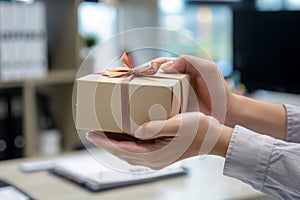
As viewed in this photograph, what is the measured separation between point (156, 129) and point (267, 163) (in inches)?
8.8

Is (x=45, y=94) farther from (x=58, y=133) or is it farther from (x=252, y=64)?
(x=252, y=64)

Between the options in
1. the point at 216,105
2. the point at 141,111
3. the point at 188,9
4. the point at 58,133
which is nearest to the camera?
the point at 141,111

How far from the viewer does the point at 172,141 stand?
87cm

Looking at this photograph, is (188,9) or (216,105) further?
(188,9)

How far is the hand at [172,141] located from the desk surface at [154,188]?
8.8 inches

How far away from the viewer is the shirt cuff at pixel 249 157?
2.94ft

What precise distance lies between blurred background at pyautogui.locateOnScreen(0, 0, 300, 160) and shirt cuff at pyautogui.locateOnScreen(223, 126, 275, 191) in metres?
0.96

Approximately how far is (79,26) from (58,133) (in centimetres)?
60

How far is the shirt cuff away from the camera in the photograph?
2.94ft

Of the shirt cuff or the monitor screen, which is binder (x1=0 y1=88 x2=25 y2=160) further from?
the shirt cuff

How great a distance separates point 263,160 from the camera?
0.90 meters

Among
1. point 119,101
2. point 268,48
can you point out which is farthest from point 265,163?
point 268,48

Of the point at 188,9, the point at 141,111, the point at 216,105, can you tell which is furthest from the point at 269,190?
the point at 188,9

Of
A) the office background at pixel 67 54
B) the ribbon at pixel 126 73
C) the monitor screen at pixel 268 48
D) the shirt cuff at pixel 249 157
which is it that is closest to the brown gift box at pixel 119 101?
the ribbon at pixel 126 73
